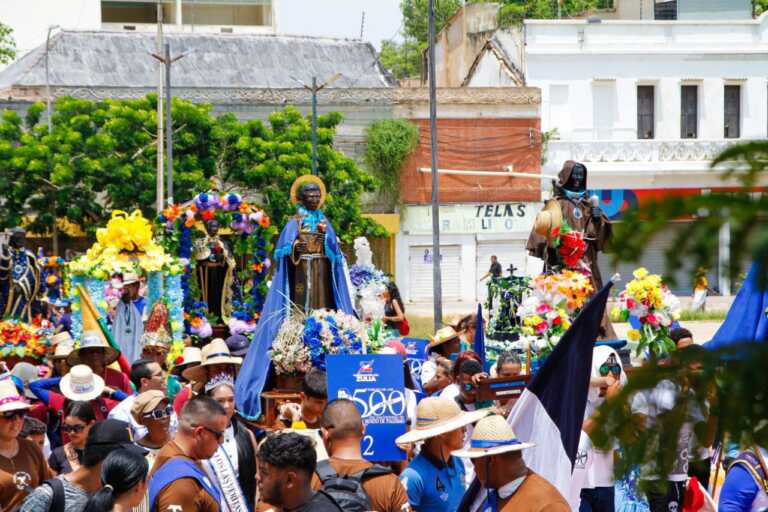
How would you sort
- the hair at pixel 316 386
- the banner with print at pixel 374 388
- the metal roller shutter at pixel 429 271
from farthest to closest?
the metal roller shutter at pixel 429 271, the hair at pixel 316 386, the banner with print at pixel 374 388

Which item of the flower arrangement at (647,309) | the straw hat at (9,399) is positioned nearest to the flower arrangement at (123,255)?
the flower arrangement at (647,309)

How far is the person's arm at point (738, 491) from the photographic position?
6.12 meters

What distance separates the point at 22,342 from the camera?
13781 mm

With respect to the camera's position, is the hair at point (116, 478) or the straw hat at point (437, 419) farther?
the straw hat at point (437, 419)

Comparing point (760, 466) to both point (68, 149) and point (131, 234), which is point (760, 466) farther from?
point (68, 149)

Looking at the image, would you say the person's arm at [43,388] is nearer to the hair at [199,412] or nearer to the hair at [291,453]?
the hair at [199,412]

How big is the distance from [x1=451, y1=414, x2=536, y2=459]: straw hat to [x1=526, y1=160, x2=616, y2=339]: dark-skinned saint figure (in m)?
6.16

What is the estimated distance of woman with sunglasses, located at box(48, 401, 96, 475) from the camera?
764 cm

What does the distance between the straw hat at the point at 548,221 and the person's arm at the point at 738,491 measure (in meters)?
5.35

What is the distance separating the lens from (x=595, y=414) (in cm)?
259

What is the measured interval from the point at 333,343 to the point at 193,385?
1778mm

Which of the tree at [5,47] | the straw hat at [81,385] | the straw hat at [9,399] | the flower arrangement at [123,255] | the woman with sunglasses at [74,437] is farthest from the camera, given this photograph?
the tree at [5,47]

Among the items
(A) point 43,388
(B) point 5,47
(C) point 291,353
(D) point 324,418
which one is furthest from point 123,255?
(B) point 5,47

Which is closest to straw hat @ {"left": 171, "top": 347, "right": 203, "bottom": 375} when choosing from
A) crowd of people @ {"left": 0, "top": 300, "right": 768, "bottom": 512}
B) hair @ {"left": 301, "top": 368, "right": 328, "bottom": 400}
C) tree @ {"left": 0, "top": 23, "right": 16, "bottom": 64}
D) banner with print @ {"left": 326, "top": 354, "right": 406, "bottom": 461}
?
crowd of people @ {"left": 0, "top": 300, "right": 768, "bottom": 512}
